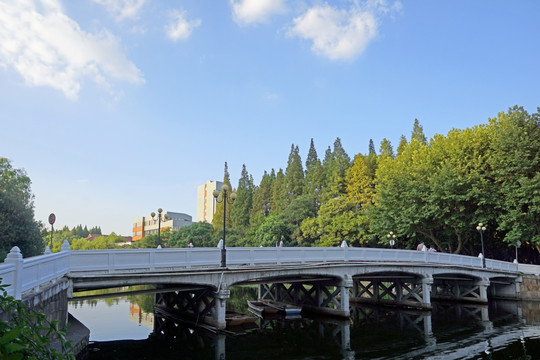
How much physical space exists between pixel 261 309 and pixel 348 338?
7043 millimetres

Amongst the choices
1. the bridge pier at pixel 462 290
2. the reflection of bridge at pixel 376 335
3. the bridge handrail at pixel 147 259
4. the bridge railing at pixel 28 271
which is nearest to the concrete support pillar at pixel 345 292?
the reflection of bridge at pixel 376 335

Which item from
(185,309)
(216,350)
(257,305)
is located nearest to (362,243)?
(257,305)

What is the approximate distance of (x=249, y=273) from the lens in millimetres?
18344

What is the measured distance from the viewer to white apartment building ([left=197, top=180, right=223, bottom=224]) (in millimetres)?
124688

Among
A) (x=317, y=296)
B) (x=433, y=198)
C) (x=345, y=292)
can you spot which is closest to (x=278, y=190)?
(x=433, y=198)

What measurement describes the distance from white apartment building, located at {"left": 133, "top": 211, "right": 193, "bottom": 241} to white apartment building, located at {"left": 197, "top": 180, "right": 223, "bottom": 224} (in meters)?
4.70

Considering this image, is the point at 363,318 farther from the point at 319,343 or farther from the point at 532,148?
the point at 532,148

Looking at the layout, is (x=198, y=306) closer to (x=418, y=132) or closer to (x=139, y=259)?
(x=139, y=259)

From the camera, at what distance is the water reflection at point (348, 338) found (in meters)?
15.3

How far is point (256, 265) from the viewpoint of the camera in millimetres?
19109

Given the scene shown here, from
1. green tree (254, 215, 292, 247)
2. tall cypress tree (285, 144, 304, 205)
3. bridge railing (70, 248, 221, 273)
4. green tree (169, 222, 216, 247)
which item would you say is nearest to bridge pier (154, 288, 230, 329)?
bridge railing (70, 248, 221, 273)

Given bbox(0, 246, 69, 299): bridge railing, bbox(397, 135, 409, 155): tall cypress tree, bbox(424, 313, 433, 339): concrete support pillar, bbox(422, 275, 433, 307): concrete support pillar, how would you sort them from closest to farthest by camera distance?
bbox(0, 246, 69, 299): bridge railing → bbox(424, 313, 433, 339): concrete support pillar → bbox(422, 275, 433, 307): concrete support pillar → bbox(397, 135, 409, 155): tall cypress tree

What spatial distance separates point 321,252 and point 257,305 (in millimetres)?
6476

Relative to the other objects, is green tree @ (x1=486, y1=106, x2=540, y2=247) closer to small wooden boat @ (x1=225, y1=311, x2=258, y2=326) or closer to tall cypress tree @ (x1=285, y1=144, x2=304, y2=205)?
small wooden boat @ (x1=225, y1=311, x2=258, y2=326)
